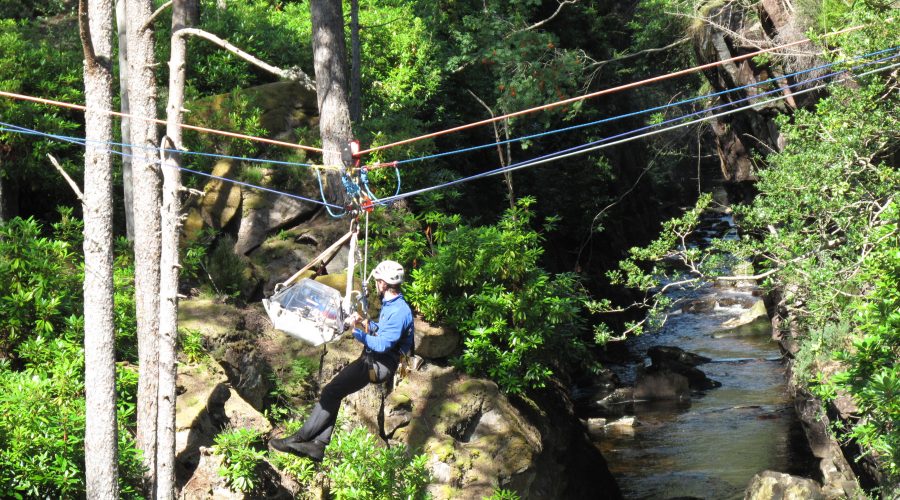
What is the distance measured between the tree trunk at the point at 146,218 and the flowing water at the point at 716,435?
8.19m

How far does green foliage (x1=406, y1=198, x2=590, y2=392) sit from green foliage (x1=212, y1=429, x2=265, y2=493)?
3349 mm

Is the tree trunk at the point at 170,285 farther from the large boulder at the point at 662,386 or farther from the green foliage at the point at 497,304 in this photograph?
the large boulder at the point at 662,386

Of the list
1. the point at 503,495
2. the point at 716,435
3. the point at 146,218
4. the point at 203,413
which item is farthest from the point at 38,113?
the point at 716,435

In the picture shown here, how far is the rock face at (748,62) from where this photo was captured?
47.6ft

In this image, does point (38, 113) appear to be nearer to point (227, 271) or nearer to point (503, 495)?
point (227, 271)

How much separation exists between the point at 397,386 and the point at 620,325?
1319 cm

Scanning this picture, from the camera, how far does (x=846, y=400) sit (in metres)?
11.4

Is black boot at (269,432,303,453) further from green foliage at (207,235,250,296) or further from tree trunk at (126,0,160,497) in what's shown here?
green foliage at (207,235,250,296)

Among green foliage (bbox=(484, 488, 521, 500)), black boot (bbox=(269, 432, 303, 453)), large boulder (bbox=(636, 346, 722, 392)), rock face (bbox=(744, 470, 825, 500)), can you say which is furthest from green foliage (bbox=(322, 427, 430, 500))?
large boulder (bbox=(636, 346, 722, 392))

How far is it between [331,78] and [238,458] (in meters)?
5.42

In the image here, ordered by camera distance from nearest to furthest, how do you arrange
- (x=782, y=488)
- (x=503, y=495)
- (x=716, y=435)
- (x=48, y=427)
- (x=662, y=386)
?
(x=48, y=427), (x=503, y=495), (x=782, y=488), (x=716, y=435), (x=662, y=386)

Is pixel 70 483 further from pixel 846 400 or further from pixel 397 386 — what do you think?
pixel 846 400

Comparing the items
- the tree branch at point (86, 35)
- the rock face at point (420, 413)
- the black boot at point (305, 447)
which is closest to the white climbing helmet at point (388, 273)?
the black boot at point (305, 447)

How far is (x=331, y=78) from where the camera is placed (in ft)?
40.0
